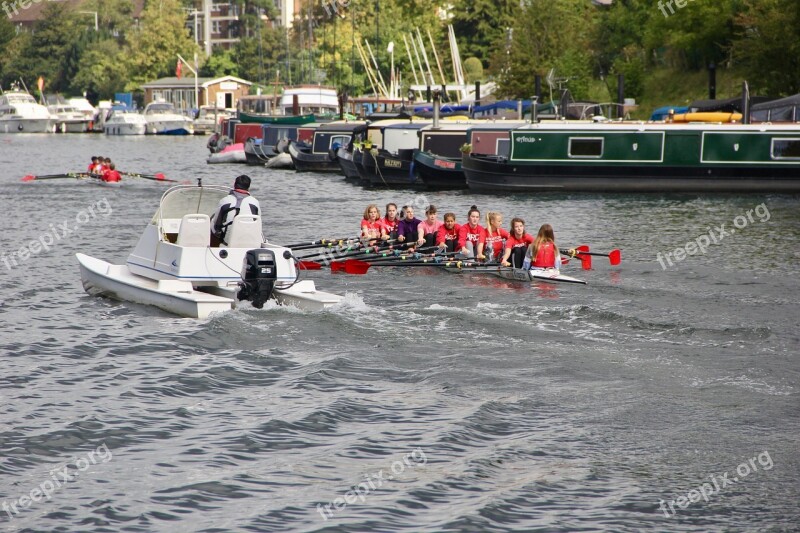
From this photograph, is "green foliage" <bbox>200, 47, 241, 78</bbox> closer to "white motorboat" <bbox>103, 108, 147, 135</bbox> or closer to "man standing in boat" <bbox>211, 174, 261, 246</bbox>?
"white motorboat" <bbox>103, 108, 147, 135</bbox>

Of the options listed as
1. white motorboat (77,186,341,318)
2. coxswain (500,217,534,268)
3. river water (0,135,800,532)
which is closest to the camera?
river water (0,135,800,532)

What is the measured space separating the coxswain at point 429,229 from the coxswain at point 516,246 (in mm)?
1931

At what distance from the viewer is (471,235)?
24.0 metres

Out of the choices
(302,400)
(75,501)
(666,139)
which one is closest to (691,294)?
(302,400)

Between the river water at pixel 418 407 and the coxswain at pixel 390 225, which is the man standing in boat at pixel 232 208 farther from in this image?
the coxswain at pixel 390 225

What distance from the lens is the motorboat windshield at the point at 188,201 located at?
20.3 m

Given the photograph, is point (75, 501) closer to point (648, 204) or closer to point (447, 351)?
point (447, 351)

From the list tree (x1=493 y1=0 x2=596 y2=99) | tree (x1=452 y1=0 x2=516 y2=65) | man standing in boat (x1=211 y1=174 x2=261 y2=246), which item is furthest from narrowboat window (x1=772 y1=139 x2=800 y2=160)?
tree (x1=452 y1=0 x2=516 y2=65)

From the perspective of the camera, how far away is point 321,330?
17969mm

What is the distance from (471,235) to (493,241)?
0.62m

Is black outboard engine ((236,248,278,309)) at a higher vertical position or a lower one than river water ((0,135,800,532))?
higher

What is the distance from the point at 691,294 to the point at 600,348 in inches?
215

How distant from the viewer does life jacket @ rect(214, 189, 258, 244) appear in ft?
62.4

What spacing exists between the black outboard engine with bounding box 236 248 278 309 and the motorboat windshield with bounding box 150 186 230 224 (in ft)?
8.25
